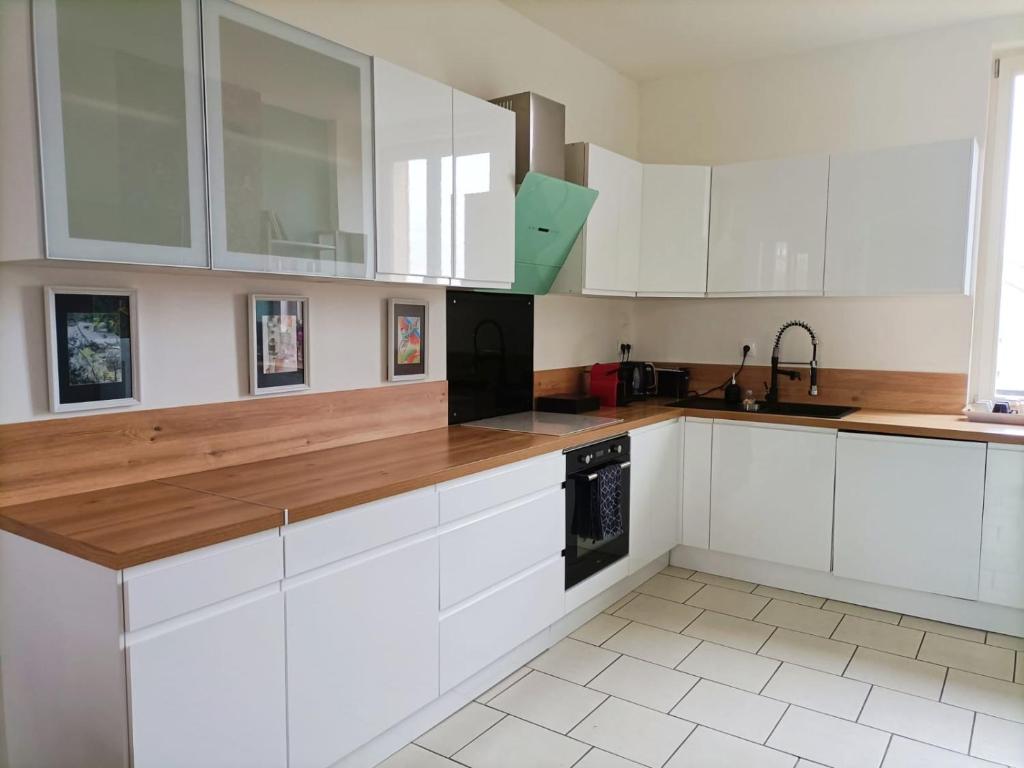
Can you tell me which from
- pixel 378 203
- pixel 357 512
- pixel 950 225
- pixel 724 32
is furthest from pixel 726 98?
pixel 357 512

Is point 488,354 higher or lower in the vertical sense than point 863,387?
higher

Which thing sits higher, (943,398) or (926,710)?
(943,398)

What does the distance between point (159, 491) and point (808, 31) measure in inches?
138

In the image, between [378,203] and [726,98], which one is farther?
[726,98]

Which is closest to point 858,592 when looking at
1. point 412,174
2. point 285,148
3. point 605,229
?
point 605,229

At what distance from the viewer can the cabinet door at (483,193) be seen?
254cm

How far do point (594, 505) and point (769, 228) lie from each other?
1.72 m

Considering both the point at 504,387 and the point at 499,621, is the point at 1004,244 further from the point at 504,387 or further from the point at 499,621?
the point at 499,621

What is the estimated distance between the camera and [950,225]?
3.16 meters

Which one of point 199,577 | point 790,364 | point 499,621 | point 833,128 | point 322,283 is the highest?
point 833,128

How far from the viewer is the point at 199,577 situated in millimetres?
1541

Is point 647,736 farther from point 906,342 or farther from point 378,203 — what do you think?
point 906,342

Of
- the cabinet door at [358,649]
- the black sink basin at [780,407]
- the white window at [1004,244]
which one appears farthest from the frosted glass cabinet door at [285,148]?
the white window at [1004,244]

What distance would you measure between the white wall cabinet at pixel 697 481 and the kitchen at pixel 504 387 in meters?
0.02
